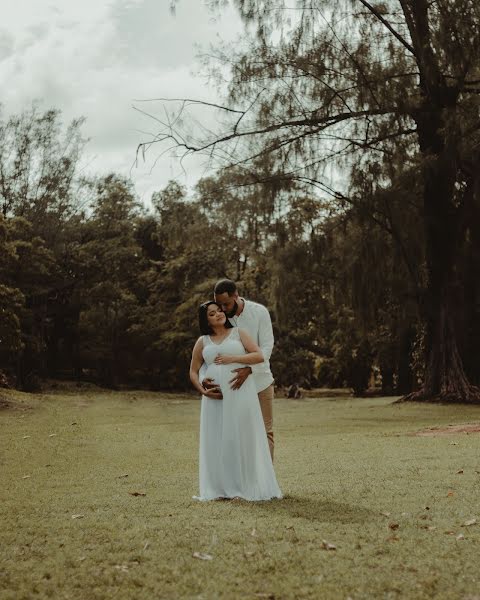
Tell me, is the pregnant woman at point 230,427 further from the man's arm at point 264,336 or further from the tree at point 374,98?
the tree at point 374,98

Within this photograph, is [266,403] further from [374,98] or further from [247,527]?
[374,98]

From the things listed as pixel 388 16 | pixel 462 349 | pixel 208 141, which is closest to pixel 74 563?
pixel 208 141

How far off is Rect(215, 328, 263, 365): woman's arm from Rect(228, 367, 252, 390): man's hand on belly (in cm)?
5

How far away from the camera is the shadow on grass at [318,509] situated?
549cm

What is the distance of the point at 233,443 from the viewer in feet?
20.6

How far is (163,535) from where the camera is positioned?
4.93 metres

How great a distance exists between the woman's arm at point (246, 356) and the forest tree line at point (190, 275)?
13593 mm

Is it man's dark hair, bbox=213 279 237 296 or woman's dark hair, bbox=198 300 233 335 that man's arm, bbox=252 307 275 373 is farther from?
man's dark hair, bbox=213 279 237 296

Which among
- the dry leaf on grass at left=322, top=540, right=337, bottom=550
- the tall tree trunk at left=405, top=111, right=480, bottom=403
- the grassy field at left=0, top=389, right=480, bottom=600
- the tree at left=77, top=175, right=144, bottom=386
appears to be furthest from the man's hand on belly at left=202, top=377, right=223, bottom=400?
the tree at left=77, top=175, right=144, bottom=386

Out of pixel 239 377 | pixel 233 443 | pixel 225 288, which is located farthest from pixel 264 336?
pixel 233 443

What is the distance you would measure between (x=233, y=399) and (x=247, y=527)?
140cm

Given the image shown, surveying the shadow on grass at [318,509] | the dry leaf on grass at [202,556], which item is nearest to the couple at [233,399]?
the shadow on grass at [318,509]

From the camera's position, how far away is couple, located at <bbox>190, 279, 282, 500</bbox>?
6270 mm

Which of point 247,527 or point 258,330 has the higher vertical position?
point 258,330
